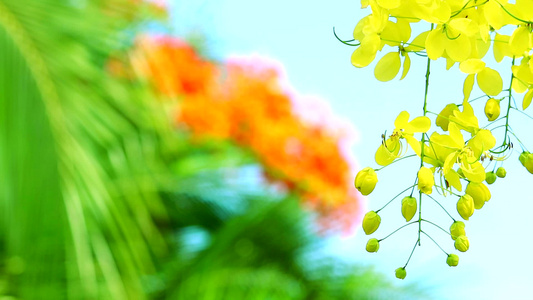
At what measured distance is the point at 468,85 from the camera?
1.31ft

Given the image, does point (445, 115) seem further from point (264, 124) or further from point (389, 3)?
point (264, 124)

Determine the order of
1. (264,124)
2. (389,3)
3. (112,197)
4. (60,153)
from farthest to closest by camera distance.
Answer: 1. (264,124)
2. (112,197)
3. (60,153)
4. (389,3)

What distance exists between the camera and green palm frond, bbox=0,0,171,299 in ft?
4.70

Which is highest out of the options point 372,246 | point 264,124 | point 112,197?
point 264,124

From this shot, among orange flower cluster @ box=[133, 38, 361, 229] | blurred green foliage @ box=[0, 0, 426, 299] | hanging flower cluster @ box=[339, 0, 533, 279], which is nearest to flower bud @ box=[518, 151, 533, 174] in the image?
hanging flower cluster @ box=[339, 0, 533, 279]

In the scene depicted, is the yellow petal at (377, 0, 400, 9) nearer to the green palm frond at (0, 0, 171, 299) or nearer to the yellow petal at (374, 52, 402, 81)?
the yellow petal at (374, 52, 402, 81)

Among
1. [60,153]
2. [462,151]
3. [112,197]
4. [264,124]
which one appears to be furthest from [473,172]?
[264,124]

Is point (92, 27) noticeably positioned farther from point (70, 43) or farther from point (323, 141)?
point (323, 141)

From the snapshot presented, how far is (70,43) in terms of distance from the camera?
1645 mm

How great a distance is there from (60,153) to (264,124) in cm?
142

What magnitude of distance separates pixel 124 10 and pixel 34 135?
1.74 ft

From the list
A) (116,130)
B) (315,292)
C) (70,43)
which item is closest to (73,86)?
(70,43)

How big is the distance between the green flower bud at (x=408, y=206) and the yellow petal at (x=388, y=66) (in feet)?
0.22

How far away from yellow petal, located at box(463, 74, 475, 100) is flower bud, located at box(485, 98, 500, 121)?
14 millimetres
